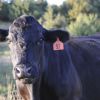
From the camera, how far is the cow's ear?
6788 mm

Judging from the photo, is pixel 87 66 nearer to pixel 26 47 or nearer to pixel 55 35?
pixel 55 35

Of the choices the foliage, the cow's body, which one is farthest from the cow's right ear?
the foliage

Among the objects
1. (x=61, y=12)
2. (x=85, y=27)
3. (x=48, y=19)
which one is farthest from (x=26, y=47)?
(x=61, y=12)

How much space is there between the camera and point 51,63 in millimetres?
7000

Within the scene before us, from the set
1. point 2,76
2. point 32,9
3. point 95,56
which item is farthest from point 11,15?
point 95,56

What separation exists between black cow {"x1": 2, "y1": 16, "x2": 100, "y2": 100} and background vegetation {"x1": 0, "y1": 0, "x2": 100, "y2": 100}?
24.3 meters

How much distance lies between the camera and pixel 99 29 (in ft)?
116

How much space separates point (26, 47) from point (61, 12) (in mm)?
45609

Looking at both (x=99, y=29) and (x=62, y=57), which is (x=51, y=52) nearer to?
(x=62, y=57)

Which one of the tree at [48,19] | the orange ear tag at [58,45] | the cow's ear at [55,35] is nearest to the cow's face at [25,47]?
the cow's ear at [55,35]

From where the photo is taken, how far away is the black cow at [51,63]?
20.4ft

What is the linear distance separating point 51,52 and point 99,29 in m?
28.6

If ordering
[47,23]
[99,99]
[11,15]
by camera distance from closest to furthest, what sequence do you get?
[99,99], [47,23], [11,15]

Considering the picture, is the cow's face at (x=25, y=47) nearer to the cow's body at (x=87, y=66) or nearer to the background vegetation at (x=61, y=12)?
the cow's body at (x=87, y=66)
